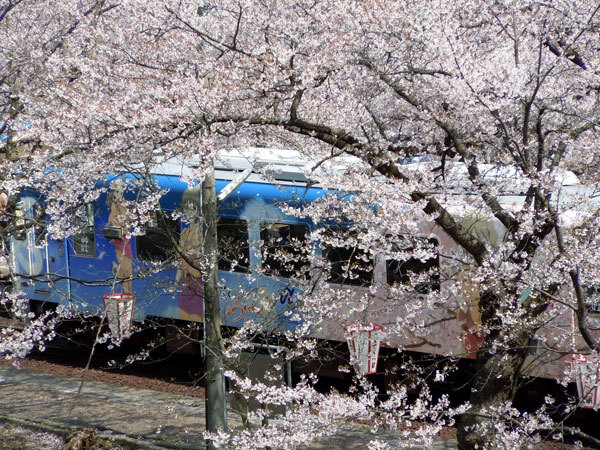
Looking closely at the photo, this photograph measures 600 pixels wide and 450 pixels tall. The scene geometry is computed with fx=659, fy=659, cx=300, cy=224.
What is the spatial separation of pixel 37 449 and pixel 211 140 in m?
4.99

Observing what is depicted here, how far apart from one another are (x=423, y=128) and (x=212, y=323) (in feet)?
9.74

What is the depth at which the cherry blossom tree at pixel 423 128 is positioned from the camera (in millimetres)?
5391

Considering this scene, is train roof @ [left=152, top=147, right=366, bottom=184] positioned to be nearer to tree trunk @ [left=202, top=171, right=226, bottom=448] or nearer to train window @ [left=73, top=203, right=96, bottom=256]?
tree trunk @ [left=202, top=171, right=226, bottom=448]

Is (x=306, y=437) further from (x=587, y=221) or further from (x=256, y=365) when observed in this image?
(x=587, y=221)

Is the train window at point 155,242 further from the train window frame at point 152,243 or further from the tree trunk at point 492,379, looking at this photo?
the tree trunk at point 492,379

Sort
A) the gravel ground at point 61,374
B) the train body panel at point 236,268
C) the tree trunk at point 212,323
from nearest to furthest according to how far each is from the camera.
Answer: the tree trunk at point 212,323, the train body panel at point 236,268, the gravel ground at point 61,374

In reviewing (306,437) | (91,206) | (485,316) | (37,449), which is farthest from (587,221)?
(91,206)

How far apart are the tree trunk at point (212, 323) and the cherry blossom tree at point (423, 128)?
50 cm

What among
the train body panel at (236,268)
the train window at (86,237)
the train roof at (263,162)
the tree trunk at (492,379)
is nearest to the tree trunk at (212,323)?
the train body panel at (236,268)

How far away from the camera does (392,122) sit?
721 cm

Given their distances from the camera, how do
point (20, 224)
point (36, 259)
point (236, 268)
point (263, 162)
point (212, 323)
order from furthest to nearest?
point (36, 259) < point (236, 268) < point (20, 224) < point (263, 162) < point (212, 323)

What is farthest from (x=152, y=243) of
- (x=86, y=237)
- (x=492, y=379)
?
(x=492, y=379)

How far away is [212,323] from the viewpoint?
634 cm

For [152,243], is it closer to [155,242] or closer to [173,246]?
[155,242]
